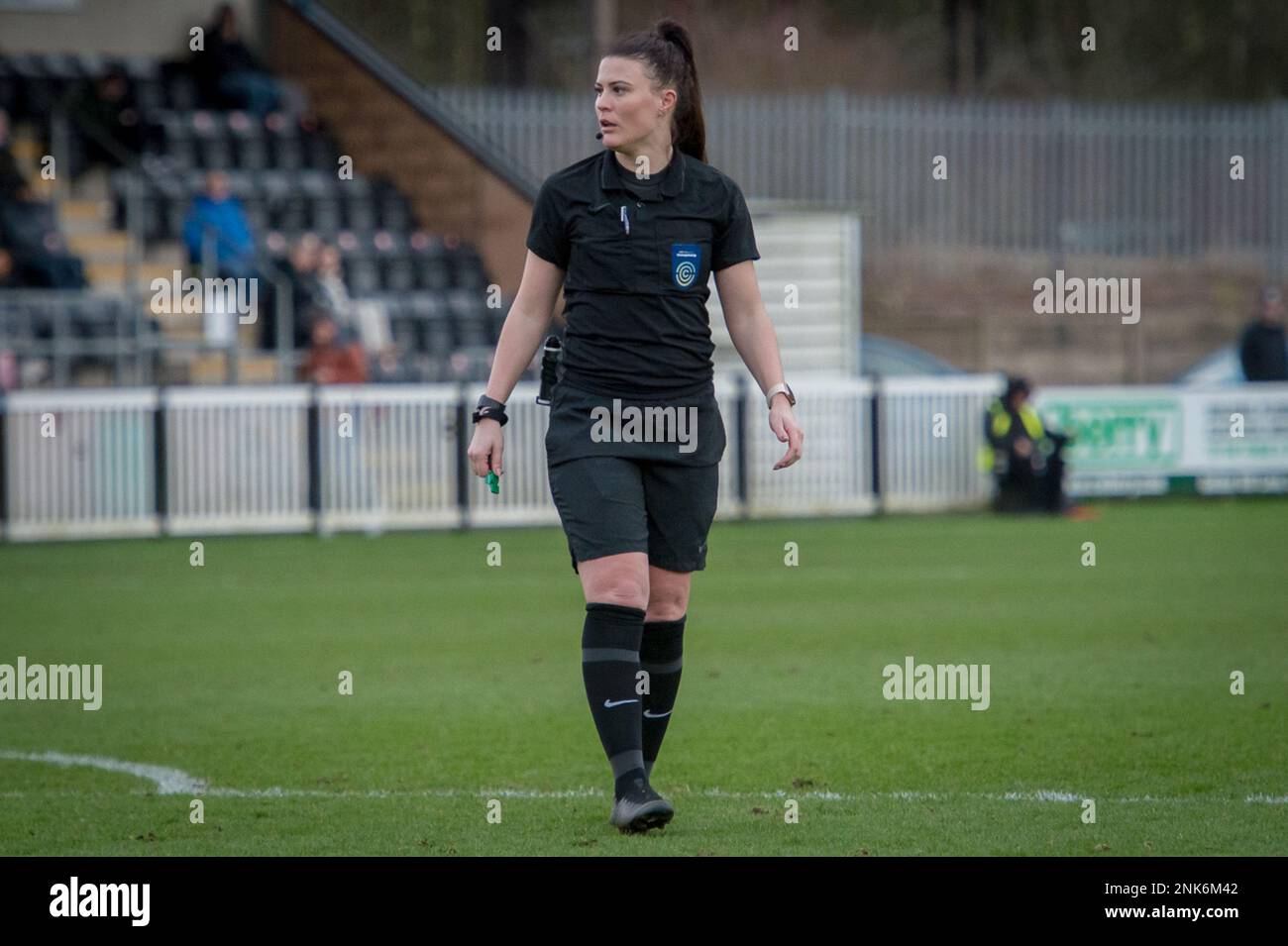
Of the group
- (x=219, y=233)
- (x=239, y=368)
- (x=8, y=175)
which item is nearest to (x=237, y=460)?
(x=239, y=368)

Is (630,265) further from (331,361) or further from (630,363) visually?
(331,361)

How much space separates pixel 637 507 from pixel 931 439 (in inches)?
621

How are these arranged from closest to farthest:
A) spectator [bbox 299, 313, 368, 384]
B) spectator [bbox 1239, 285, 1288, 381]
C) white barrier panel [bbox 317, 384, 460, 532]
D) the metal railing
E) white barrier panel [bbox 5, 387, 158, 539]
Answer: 1. white barrier panel [bbox 5, 387, 158, 539]
2. white barrier panel [bbox 317, 384, 460, 532]
3. spectator [bbox 299, 313, 368, 384]
4. spectator [bbox 1239, 285, 1288, 381]
5. the metal railing

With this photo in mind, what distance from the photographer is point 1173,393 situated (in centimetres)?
2247

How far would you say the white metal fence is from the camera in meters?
18.8

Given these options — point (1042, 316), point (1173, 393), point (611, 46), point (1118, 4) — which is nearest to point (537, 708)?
point (611, 46)

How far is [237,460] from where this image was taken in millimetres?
19375

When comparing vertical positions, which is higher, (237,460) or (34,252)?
(34,252)

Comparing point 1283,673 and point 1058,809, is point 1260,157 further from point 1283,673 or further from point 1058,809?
point 1058,809

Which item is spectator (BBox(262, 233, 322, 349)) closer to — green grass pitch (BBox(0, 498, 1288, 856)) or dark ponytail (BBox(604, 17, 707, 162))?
green grass pitch (BBox(0, 498, 1288, 856))

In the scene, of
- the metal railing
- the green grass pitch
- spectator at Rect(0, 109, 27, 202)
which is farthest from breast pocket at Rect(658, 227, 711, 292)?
the metal railing

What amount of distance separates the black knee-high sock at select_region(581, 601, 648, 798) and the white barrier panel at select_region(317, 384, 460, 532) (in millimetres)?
13187

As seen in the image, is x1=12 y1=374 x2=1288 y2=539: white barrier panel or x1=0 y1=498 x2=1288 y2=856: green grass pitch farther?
x1=12 y1=374 x2=1288 y2=539: white barrier panel
